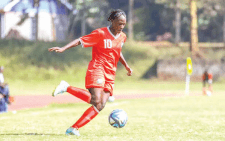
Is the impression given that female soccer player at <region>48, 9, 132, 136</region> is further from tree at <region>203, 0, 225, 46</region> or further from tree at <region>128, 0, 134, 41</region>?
tree at <region>203, 0, 225, 46</region>

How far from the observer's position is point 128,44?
44938mm

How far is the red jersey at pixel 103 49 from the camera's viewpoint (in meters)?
8.47

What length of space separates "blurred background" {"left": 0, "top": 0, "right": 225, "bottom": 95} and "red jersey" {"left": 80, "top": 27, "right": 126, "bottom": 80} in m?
23.5

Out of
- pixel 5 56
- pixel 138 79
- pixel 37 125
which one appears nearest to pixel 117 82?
pixel 138 79

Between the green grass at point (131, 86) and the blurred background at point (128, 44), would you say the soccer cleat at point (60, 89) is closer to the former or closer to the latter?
the blurred background at point (128, 44)

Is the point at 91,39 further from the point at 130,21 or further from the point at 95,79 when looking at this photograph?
the point at 130,21

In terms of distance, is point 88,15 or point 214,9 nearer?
point 214,9

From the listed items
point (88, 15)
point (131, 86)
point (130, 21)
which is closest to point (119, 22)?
point (131, 86)

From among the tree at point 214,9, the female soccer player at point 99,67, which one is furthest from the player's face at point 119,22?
the tree at point 214,9

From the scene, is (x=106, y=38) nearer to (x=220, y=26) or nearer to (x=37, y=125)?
(x=37, y=125)

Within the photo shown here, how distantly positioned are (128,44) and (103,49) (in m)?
36.5

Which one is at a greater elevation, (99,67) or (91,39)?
(91,39)

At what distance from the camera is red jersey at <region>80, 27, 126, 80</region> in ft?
27.8

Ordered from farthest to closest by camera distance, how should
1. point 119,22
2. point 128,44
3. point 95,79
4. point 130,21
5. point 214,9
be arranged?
point 214,9 < point 130,21 < point 128,44 < point 119,22 < point 95,79
